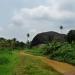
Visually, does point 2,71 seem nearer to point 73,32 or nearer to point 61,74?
point 61,74

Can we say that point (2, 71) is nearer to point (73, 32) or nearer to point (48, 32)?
point (73, 32)

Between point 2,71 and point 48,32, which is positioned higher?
point 48,32

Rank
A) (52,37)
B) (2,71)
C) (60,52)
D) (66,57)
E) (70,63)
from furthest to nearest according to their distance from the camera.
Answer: (52,37), (60,52), (66,57), (70,63), (2,71)

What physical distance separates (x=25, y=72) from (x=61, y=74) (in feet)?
7.68

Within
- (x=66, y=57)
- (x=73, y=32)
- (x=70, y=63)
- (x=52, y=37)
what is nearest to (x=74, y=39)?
(x=73, y=32)

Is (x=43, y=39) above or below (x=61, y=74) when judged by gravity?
above

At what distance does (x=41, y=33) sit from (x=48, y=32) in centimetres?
161

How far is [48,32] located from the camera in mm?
71125

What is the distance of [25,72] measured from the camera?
2038cm

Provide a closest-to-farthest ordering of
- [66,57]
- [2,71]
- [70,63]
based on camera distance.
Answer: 1. [2,71]
2. [70,63]
3. [66,57]

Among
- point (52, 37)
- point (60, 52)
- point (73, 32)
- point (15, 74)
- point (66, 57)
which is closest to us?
point (15, 74)

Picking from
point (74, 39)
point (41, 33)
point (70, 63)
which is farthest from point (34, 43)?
point (70, 63)

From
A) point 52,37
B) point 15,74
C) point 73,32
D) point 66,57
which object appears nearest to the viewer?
point 15,74

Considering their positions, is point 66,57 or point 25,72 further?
point 66,57
